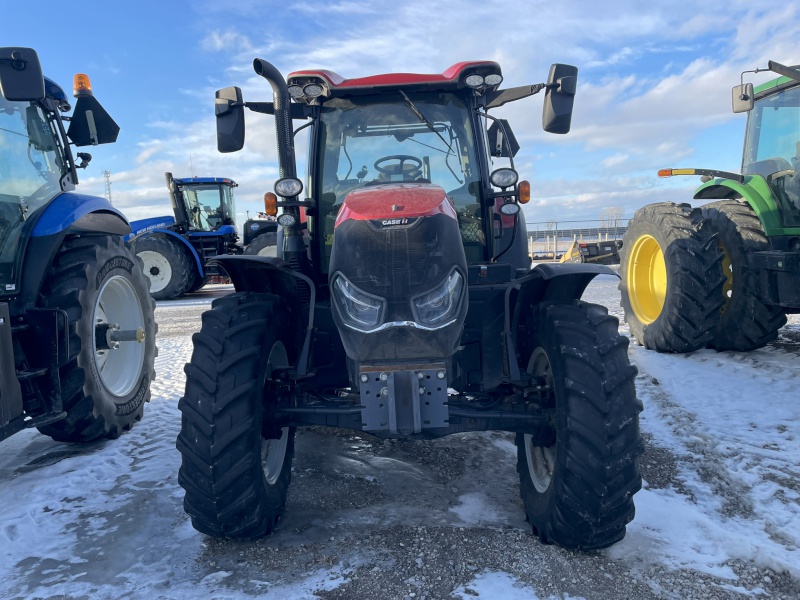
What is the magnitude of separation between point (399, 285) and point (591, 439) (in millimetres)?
996

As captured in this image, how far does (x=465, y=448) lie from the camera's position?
387cm

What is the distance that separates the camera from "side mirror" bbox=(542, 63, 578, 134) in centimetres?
327

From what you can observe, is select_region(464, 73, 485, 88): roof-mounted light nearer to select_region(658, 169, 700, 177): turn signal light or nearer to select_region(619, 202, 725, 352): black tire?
select_region(619, 202, 725, 352): black tire

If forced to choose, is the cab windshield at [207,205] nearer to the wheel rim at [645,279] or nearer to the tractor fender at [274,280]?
the wheel rim at [645,279]

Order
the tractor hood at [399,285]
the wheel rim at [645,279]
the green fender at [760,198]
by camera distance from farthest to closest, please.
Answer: the wheel rim at [645,279], the green fender at [760,198], the tractor hood at [399,285]

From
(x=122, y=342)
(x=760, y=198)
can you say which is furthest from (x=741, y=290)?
(x=122, y=342)

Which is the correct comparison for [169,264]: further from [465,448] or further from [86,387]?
[465,448]

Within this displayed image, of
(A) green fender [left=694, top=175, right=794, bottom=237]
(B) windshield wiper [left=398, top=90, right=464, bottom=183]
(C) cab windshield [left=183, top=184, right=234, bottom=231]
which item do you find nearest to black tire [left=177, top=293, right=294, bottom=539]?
(B) windshield wiper [left=398, top=90, right=464, bottom=183]

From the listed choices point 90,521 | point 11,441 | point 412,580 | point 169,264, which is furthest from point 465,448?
point 169,264

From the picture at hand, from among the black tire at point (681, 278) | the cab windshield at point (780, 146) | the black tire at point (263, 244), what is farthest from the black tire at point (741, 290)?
the black tire at point (263, 244)

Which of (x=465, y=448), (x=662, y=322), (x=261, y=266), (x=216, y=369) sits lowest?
(x=465, y=448)

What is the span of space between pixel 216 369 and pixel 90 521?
3.87 ft

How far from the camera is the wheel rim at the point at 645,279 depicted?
6.88 m

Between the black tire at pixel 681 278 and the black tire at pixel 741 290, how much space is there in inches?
7.3
